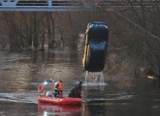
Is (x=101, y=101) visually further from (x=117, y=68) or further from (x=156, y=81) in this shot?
(x=117, y=68)

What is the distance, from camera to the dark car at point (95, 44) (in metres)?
28.4

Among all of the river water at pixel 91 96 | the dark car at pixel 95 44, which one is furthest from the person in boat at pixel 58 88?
the dark car at pixel 95 44

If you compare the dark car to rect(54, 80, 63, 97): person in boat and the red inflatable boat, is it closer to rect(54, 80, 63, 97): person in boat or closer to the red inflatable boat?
rect(54, 80, 63, 97): person in boat

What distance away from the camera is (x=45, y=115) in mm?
21219

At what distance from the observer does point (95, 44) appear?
1142 inches

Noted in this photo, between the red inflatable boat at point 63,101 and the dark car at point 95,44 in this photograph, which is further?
the dark car at point 95,44

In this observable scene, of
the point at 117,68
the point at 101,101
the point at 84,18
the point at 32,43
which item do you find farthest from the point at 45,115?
the point at 32,43

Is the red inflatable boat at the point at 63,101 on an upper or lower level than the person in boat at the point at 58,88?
lower

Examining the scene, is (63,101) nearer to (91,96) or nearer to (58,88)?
(58,88)

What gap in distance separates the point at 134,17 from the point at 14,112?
18313mm

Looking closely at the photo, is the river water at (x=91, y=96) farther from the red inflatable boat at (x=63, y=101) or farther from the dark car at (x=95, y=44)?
the dark car at (x=95, y=44)

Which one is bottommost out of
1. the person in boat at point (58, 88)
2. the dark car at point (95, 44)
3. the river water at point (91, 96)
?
the river water at point (91, 96)

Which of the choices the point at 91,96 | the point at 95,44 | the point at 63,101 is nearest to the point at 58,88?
the point at 63,101

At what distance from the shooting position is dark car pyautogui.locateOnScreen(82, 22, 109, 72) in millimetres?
28422
